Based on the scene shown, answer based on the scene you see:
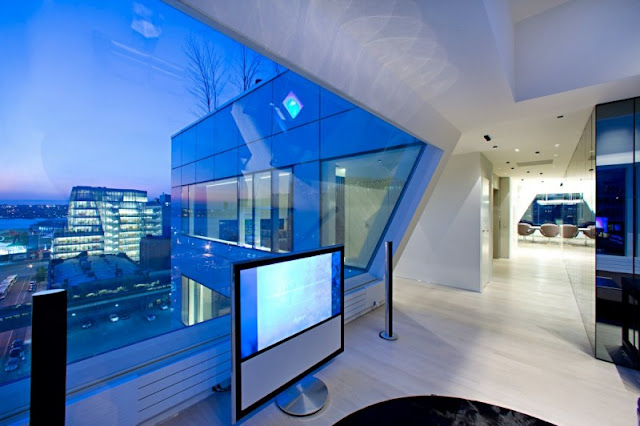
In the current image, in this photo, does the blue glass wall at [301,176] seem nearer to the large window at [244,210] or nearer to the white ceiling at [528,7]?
the large window at [244,210]

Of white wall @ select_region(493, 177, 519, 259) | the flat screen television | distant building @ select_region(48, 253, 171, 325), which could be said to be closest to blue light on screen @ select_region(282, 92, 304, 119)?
the flat screen television

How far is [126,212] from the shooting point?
72.7 inches

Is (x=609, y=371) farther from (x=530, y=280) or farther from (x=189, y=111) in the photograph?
(x=189, y=111)

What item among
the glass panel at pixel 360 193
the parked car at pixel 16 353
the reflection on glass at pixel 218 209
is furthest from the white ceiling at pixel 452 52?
the parked car at pixel 16 353

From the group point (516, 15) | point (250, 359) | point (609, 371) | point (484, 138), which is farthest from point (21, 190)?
point (484, 138)

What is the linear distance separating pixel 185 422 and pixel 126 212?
5.31 feet

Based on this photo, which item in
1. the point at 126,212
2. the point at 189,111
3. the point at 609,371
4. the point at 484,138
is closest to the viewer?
the point at 126,212

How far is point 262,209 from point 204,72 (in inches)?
75.0

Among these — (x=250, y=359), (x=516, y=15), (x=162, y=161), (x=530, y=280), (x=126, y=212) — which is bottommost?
(x=530, y=280)

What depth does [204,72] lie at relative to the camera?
8.61 ft

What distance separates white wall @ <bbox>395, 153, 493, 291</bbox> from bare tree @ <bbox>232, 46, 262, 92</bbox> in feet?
16.1

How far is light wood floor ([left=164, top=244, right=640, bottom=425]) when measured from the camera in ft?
6.83

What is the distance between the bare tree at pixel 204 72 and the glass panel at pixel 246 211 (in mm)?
1099

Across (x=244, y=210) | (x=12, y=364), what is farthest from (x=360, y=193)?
(x=12, y=364)
